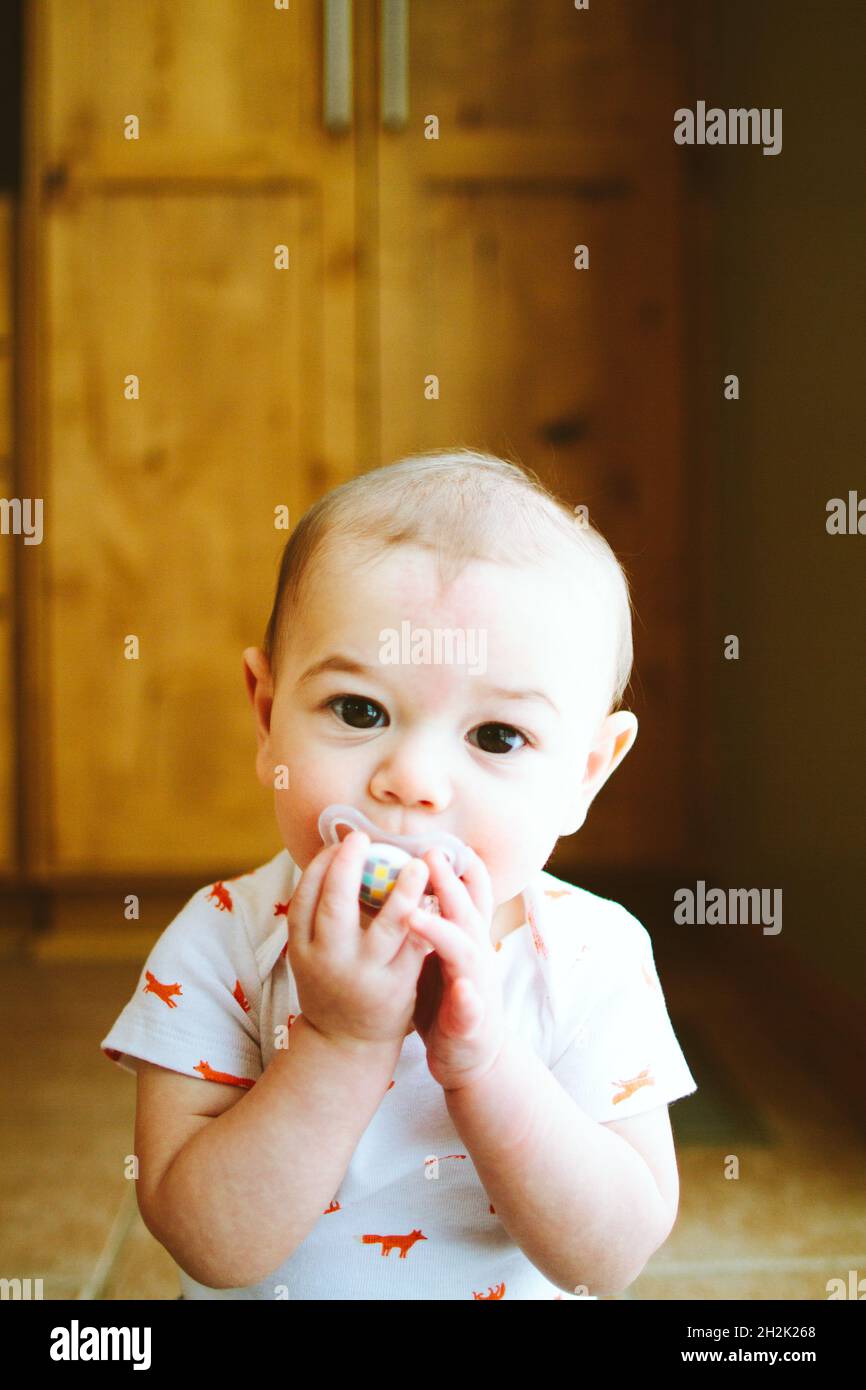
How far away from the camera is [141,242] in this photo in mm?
1811

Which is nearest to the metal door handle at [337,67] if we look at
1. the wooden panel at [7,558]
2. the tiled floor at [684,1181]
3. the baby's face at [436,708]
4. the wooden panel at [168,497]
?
the wooden panel at [168,497]

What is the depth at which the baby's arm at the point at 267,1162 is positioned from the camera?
1.67ft

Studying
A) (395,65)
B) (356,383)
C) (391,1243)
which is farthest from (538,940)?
(395,65)

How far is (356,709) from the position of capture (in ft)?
1.76

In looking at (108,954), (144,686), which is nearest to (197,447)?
(144,686)

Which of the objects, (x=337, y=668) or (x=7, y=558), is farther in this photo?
(x=7, y=558)

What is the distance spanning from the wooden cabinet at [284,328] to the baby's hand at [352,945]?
4.37ft

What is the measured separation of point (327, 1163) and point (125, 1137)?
0.84 meters

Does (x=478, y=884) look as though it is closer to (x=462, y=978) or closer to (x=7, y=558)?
(x=462, y=978)

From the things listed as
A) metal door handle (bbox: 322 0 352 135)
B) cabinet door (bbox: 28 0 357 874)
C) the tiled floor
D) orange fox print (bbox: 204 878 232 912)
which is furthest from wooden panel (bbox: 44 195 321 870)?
orange fox print (bbox: 204 878 232 912)

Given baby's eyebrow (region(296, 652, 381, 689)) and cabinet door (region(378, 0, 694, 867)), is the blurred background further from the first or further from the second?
baby's eyebrow (region(296, 652, 381, 689))

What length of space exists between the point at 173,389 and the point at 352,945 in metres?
1.50

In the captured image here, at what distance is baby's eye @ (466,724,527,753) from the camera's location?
0.54m

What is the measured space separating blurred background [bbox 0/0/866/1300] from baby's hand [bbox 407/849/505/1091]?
3.69 feet
